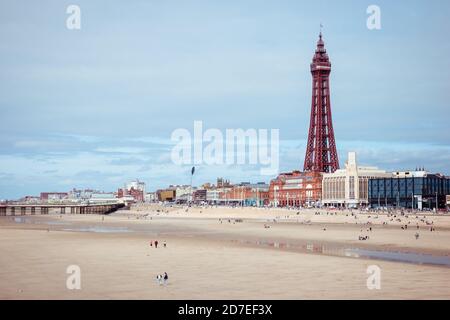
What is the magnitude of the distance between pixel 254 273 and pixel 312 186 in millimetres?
130541

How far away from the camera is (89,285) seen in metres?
23.3

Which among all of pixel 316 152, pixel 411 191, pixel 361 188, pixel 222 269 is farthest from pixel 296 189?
pixel 222 269

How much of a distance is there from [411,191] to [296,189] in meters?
37.9

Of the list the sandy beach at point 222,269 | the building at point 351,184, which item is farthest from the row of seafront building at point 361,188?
the sandy beach at point 222,269

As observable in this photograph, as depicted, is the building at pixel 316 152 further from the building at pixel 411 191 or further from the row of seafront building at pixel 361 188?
the building at pixel 411 191

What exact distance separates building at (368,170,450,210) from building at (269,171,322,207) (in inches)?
737

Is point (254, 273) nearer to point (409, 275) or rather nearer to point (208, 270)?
point (208, 270)

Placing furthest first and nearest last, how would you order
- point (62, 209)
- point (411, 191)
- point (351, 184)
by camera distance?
point (62, 209), point (351, 184), point (411, 191)

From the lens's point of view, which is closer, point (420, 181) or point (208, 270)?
point (208, 270)

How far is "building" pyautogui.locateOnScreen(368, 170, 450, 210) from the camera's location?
12762 cm

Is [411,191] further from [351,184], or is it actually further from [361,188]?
[351,184]

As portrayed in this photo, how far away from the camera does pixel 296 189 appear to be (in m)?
161

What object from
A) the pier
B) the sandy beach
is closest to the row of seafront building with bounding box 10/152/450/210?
the pier
